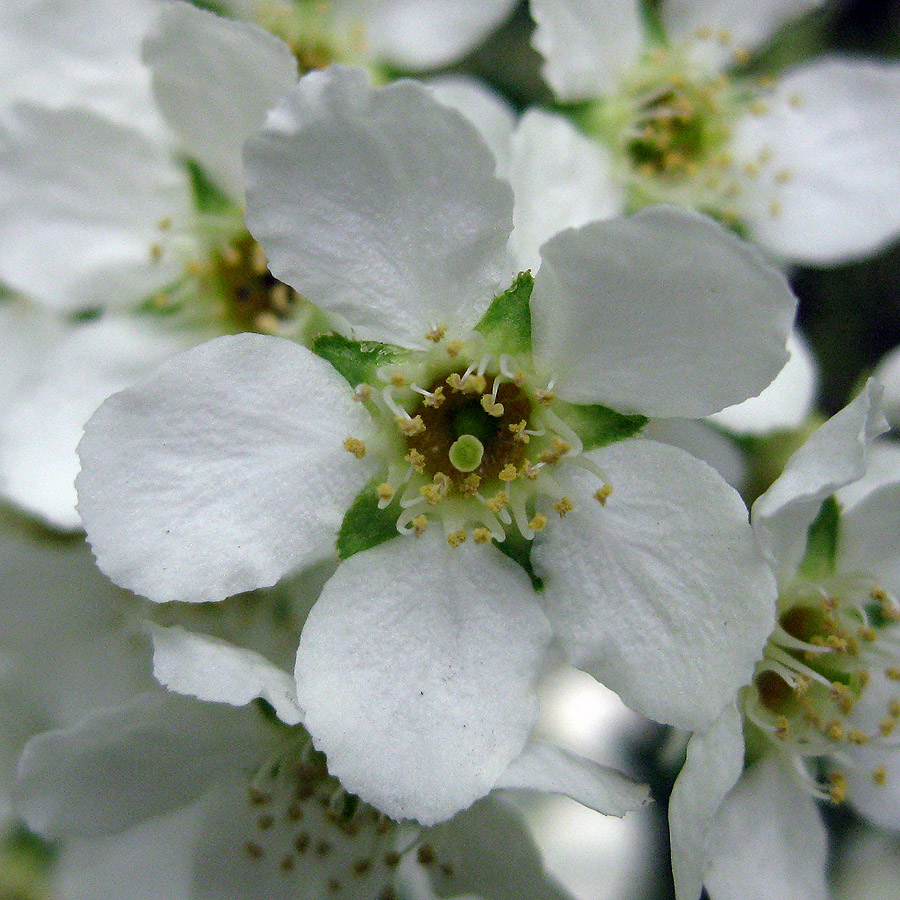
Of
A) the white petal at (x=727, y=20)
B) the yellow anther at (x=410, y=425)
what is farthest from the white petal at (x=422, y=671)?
the white petal at (x=727, y=20)

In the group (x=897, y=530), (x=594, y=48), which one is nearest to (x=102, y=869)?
(x=897, y=530)

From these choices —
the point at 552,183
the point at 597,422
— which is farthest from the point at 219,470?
the point at 552,183

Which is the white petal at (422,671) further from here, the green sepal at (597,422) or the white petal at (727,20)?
the white petal at (727,20)

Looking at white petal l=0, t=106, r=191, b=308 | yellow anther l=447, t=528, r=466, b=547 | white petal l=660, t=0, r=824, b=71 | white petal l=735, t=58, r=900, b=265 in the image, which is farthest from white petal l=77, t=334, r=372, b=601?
white petal l=660, t=0, r=824, b=71

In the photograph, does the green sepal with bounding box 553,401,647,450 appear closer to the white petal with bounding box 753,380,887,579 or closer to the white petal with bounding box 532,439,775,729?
the white petal with bounding box 532,439,775,729

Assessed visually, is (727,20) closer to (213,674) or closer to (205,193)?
(205,193)

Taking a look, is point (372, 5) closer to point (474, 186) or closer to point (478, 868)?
point (474, 186)
